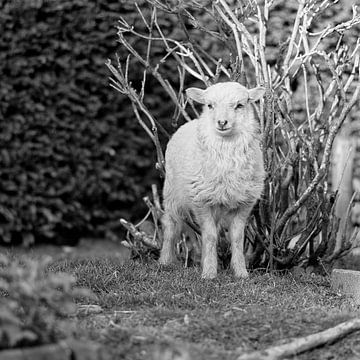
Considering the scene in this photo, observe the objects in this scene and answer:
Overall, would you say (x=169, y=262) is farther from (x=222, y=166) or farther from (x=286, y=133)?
(x=286, y=133)

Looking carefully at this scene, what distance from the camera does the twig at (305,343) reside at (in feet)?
10.6

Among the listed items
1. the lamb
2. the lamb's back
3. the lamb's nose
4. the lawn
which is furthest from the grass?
the lamb's nose

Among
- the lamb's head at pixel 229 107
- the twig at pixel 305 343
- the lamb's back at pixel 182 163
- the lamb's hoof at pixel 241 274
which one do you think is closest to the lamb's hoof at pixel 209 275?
the lamb's hoof at pixel 241 274

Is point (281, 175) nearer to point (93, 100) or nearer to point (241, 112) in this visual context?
point (241, 112)

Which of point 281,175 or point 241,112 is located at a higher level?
point 241,112

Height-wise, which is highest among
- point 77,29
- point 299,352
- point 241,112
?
point 77,29

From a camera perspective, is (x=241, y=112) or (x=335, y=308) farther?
(x=241, y=112)

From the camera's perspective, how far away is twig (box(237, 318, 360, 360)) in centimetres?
323

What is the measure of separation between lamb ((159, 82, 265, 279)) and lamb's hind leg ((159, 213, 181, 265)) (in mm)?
425

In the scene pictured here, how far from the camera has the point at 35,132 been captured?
761cm

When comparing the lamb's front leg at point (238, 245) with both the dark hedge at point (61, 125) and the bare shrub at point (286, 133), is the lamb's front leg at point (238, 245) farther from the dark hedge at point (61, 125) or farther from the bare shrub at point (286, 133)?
the dark hedge at point (61, 125)

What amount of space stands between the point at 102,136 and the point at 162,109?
0.75m

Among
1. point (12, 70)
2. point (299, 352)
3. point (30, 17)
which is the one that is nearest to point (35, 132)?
point (12, 70)

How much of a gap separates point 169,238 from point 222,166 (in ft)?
3.18
